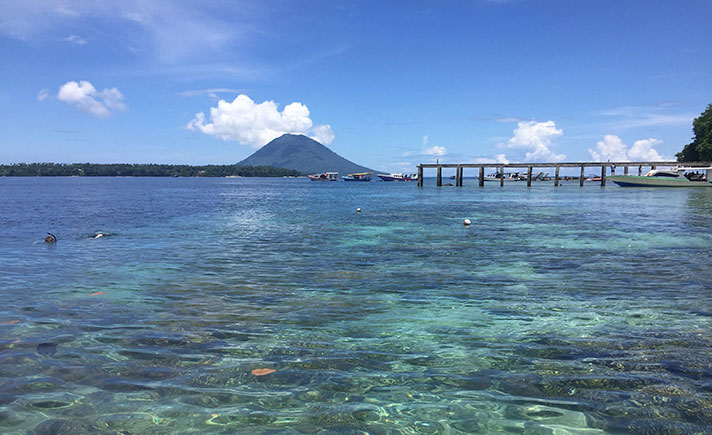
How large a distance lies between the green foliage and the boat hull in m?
15.3

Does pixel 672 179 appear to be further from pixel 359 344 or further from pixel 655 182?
pixel 359 344

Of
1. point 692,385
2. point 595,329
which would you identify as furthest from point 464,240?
point 692,385

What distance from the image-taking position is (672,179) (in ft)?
281

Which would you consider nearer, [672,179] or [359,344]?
[359,344]

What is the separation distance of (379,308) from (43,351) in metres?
6.25

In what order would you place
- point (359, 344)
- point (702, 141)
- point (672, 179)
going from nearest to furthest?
point (359, 344) → point (672, 179) → point (702, 141)

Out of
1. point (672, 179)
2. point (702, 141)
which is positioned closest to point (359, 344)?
point (672, 179)

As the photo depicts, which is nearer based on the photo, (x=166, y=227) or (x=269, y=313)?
(x=269, y=313)

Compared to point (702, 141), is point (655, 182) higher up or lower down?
lower down

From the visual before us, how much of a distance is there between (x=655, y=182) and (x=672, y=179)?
10.7 feet

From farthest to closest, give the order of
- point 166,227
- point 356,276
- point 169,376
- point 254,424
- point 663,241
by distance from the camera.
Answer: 1. point 166,227
2. point 663,241
3. point 356,276
4. point 169,376
5. point 254,424

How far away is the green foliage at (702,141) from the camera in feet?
309

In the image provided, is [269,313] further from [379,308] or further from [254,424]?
[254,424]

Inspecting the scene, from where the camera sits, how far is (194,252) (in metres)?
19.0
